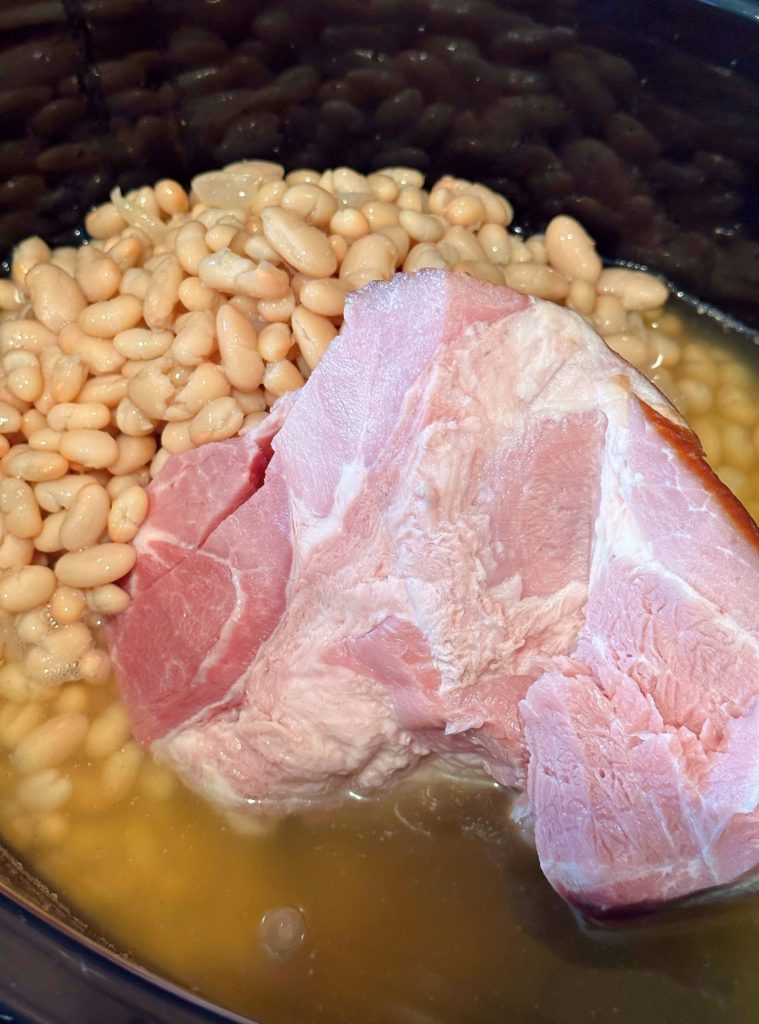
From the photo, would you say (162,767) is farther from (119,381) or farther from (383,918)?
(119,381)

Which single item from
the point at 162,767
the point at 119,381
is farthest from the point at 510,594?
the point at 119,381

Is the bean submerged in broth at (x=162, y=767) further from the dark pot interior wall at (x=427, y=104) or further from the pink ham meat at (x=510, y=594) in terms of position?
the dark pot interior wall at (x=427, y=104)

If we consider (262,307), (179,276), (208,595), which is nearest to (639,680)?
(208,595)

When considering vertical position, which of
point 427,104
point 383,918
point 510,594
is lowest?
point 383,918

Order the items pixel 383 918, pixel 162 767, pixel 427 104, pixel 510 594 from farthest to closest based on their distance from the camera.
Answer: pixel 427 104 → pixel 162 767 → pixel 383 918 → pixel 510 594

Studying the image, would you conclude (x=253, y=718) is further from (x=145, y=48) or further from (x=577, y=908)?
(x=145, y=48)

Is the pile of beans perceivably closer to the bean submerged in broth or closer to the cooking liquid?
the bean submerged in broth
